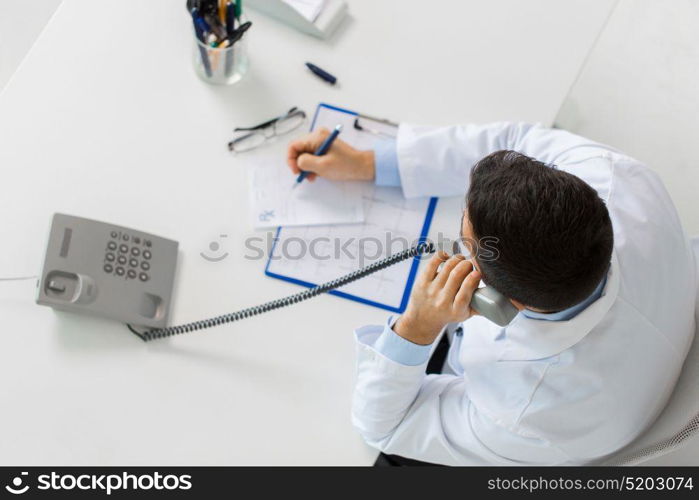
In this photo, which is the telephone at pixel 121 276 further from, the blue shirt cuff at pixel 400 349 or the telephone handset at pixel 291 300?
the blue shirt cuff at pixel 400 349

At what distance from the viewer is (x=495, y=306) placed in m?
0.90

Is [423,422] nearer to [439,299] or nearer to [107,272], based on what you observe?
[439,299]

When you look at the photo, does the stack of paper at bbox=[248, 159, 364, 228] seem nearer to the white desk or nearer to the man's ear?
the white desk

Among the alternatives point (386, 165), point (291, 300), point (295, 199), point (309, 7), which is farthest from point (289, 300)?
point (309, 7)

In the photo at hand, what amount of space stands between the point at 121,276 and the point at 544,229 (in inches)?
26.0

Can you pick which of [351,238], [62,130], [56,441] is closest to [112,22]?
[62,130]

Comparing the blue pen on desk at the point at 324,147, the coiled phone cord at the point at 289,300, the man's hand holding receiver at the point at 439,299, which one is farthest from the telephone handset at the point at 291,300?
the blue pen on desk at the point at 324,147

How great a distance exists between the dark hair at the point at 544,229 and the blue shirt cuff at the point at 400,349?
0.23m

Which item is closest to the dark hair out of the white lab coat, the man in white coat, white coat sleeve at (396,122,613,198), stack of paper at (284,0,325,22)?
the man in white coat

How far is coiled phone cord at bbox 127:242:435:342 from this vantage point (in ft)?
3.56

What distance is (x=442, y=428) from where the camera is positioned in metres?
1.04

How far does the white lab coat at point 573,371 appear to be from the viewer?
942 mm
